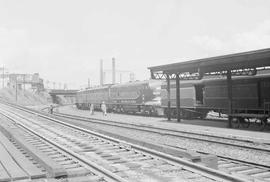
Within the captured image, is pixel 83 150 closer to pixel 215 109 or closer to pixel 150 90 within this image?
pixel 215 109

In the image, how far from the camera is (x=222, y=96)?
94.3 ft

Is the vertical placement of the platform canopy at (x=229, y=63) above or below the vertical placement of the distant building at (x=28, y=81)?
below

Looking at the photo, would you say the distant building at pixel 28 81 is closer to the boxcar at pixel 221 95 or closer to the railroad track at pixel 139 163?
the boxcar at pixel 221 95

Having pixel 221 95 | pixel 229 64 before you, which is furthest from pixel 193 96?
pixel 229 64

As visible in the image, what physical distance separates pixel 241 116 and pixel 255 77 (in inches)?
156

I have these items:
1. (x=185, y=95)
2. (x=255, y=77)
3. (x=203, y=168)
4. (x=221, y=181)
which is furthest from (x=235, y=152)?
(x=185, y=95)

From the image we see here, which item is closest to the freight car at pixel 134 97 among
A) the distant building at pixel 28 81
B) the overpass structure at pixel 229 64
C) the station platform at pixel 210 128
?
the station platform at pixel 210 128

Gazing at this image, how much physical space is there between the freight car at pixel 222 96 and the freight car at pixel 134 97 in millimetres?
3563

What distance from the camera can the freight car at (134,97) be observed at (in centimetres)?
4025

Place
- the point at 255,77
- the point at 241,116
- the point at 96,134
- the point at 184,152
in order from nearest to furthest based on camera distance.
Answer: the point at 184,152
the point at 96,134
the point at 241,116
the point at 255,77

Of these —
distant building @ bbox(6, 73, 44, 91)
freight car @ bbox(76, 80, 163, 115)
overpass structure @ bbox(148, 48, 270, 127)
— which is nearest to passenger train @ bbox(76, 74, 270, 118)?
freight car @ bbox(76, 80, 163, 115)

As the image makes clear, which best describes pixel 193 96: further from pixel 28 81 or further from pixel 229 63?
pixel 28 81

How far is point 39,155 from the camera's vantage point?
1077 centimetres

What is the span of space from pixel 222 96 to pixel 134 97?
49.0ft
